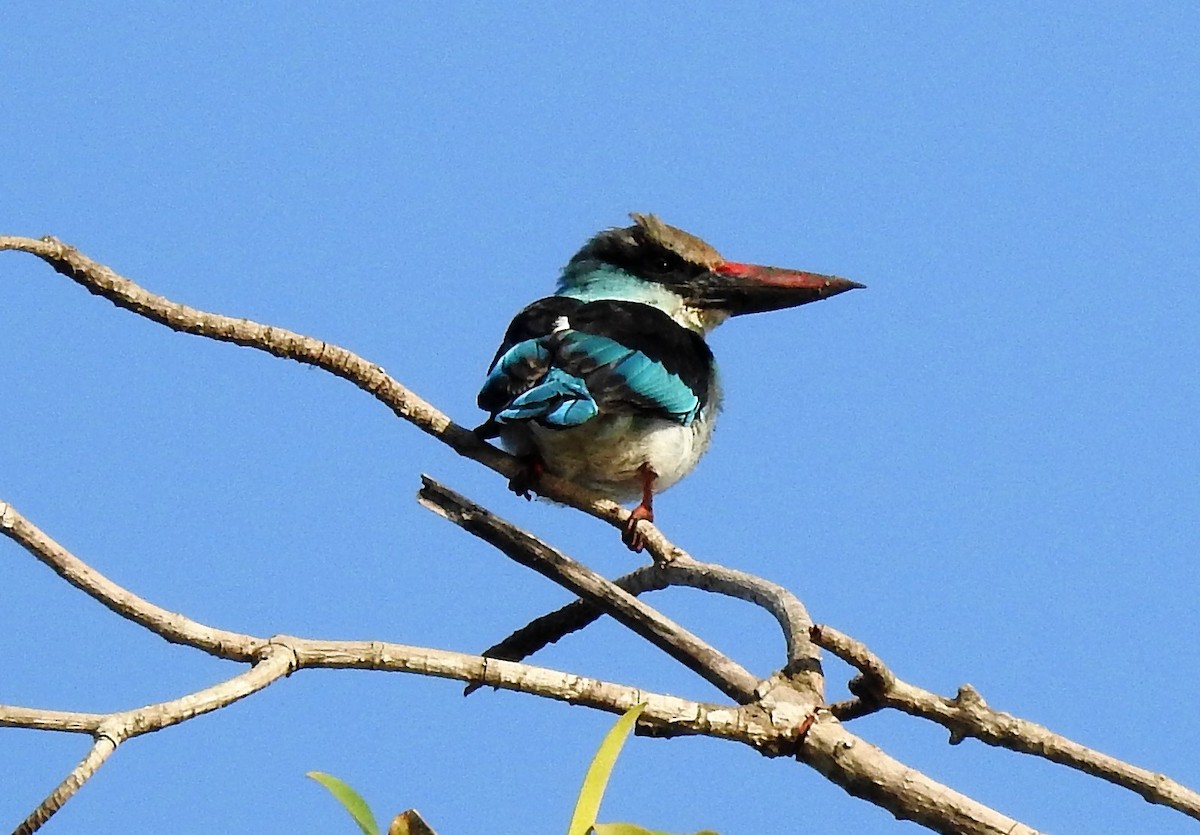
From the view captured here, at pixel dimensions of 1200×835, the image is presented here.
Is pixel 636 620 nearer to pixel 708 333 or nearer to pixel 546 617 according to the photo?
pixel 546 617

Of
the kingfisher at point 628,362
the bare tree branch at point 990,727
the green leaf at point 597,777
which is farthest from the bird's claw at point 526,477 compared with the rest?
the green leaf at point 597,777

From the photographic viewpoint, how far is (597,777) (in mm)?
1756

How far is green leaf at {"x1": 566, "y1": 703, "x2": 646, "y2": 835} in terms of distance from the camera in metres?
1.68

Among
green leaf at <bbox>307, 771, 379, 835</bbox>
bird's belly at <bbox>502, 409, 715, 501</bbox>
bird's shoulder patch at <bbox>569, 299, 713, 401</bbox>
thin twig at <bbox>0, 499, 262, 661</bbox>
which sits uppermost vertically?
bird's shoulder patch at <bbox>569, 299, 713, 401</bbox>

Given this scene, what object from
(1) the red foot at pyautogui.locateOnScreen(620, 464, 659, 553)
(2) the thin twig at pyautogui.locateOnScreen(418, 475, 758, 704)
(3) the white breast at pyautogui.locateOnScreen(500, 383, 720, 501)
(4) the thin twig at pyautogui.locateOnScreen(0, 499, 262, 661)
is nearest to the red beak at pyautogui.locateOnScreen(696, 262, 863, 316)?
(3) the white breast at pyautogui.locateOnScreen(500, 383, 720, 501)

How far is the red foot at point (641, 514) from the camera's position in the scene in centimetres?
346

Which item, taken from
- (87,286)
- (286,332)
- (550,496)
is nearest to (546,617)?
(550,496)

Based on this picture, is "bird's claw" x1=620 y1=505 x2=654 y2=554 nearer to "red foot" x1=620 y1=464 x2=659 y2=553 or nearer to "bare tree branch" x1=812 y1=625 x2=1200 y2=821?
"red foot" x1=620 y1=464 x2=659 y2=553

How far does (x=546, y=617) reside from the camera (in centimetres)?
329

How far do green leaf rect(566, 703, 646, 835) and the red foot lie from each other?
138 cm

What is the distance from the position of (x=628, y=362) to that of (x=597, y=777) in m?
2.10

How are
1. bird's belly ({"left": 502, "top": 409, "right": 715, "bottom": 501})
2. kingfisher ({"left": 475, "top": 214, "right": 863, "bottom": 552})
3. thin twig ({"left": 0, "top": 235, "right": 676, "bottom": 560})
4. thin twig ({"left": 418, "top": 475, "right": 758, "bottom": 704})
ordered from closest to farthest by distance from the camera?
thin twig ({"left": 418, "top": 475, "right": 758, "bottom": 704})
thin twig ({"left": 0, "top": 235, "right": 676, "bottom": 560})
kingfisher ({"left": 475, "top": 214, "right": 863, "bottom": 552})
bird's belly ({"left": 502, "top": 409, "right": 715, "bottom": 501})

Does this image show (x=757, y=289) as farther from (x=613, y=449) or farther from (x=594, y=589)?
(x=594, y=589)

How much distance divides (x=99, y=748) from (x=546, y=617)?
160cm
